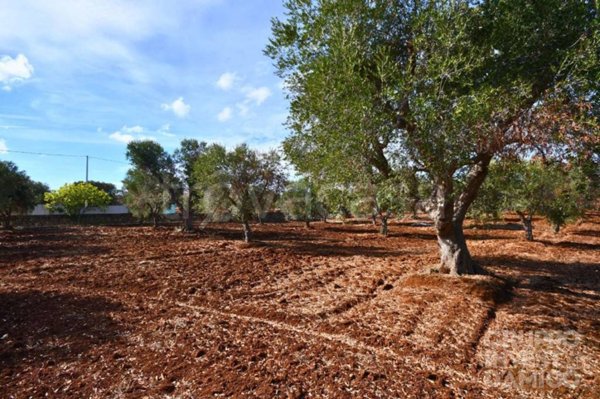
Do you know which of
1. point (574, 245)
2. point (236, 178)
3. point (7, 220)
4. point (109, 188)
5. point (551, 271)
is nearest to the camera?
point (551, 271)

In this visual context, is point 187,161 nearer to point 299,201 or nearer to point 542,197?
point 299,201

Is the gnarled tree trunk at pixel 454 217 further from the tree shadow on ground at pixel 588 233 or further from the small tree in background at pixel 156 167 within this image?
the small tree in background at pixel 156 167

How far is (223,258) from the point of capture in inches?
656

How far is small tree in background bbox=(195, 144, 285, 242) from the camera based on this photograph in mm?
21516

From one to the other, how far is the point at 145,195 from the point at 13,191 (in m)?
11.0

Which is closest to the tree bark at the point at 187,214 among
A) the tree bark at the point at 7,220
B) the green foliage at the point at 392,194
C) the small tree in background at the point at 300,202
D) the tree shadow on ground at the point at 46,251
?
the tree shadow on ground at the point at 46,251

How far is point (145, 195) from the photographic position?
1227 inches

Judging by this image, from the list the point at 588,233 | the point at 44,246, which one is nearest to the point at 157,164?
the point at 44,246

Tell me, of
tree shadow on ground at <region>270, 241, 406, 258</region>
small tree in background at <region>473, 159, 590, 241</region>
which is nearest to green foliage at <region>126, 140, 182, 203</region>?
tree shadow on ground at <region>270, 241, 406, 258</region>

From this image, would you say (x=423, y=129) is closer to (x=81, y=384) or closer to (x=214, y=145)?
(x=81, y=384)

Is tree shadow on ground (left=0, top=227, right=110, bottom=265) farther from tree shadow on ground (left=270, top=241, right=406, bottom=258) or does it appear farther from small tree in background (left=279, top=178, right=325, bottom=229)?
small tree in background (left=279, top=178, right=325, bottom=229)

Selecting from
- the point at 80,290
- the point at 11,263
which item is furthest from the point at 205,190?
the point at 80,290

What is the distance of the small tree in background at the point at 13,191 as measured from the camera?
2762 cm

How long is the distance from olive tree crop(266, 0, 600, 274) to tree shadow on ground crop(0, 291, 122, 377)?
7.62 metres
